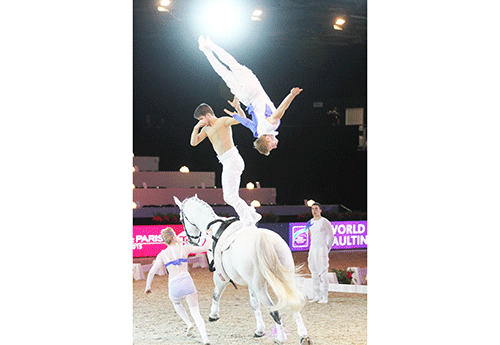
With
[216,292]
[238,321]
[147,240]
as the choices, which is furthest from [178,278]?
[147,240]

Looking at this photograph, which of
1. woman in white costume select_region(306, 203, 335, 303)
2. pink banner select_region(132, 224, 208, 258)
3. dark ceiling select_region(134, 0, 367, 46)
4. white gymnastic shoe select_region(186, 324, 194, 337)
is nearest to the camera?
white gymnastic shoe select_region(186, 324, 194, 337)

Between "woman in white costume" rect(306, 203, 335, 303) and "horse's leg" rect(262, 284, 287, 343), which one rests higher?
"woman in white costume" rect(306, 203, 335, 303)

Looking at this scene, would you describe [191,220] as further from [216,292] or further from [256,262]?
[256,262]

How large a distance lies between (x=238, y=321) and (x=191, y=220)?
1316mm

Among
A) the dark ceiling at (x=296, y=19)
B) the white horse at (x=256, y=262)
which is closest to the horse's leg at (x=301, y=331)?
the white horse at (x=256, y=262)

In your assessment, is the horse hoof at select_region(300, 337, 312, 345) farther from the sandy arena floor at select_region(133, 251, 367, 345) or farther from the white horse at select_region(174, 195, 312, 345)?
the sandy arena floor at select_region(133, 251, 367, 345)

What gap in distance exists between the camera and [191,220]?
453 centimetres

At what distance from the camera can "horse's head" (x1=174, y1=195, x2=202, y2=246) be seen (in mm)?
4504

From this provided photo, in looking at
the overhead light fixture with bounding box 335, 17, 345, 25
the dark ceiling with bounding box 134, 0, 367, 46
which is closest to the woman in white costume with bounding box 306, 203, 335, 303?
the dark ceiling with bounding box 134, 0, 367, 46

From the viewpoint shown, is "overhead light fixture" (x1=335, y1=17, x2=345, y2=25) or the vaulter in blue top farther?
"overhead light fixture" (x1=335, y1=17, x2=345, y2=25)

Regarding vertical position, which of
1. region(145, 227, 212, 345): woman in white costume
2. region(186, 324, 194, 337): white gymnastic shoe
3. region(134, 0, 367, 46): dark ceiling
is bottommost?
region(186, 324, 194, 337): white gymnastic shoe

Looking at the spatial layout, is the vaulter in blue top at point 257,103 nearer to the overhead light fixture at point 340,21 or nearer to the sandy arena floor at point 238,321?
the sandy arena floor at point 238,321

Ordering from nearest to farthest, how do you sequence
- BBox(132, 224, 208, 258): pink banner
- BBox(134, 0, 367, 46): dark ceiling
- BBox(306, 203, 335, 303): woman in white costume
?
BBox(306, 203, 335, 303): woman in white costume, BBox(134, 0, 367, 46): dark ceiling, BBox(132, 224, 208, 258): pink banner
